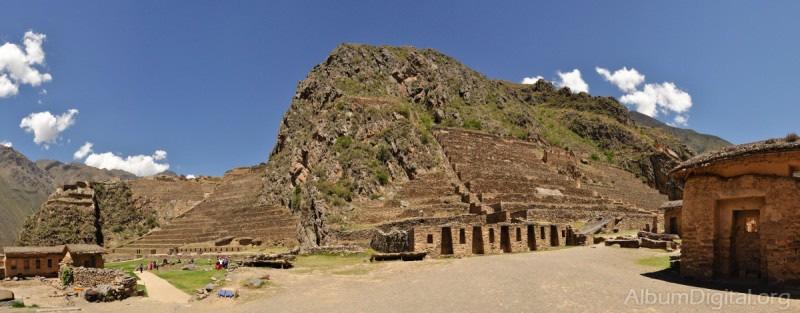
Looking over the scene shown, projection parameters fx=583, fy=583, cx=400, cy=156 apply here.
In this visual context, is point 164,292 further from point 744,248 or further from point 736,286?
point 744,248

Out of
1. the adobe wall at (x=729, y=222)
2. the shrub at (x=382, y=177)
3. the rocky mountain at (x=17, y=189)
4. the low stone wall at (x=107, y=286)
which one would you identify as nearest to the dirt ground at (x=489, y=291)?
the low stone wall at (x=107, y=286)

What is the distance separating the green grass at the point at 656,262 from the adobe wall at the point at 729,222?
2115 mm

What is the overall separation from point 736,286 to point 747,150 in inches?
131

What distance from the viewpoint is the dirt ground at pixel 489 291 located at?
11875 millimetres

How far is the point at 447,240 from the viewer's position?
24.8m

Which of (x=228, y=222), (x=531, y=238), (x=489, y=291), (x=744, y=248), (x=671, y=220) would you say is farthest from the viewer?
(x=228, y=222)

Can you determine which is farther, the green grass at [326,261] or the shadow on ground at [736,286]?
the green grass at [326,261]

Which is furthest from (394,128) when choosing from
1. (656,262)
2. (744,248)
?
(744,248)

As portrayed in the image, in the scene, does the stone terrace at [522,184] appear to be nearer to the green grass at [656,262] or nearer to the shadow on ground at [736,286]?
the green grass at [656,262]

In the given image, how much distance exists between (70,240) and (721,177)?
61.2 m

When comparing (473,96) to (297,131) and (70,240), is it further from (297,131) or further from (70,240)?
(70,240)

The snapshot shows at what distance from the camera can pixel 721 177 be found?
1500 centimetres

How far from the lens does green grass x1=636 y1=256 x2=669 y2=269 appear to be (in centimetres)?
1745

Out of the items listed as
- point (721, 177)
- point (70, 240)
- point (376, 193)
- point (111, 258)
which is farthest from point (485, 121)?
point (721, 177)
